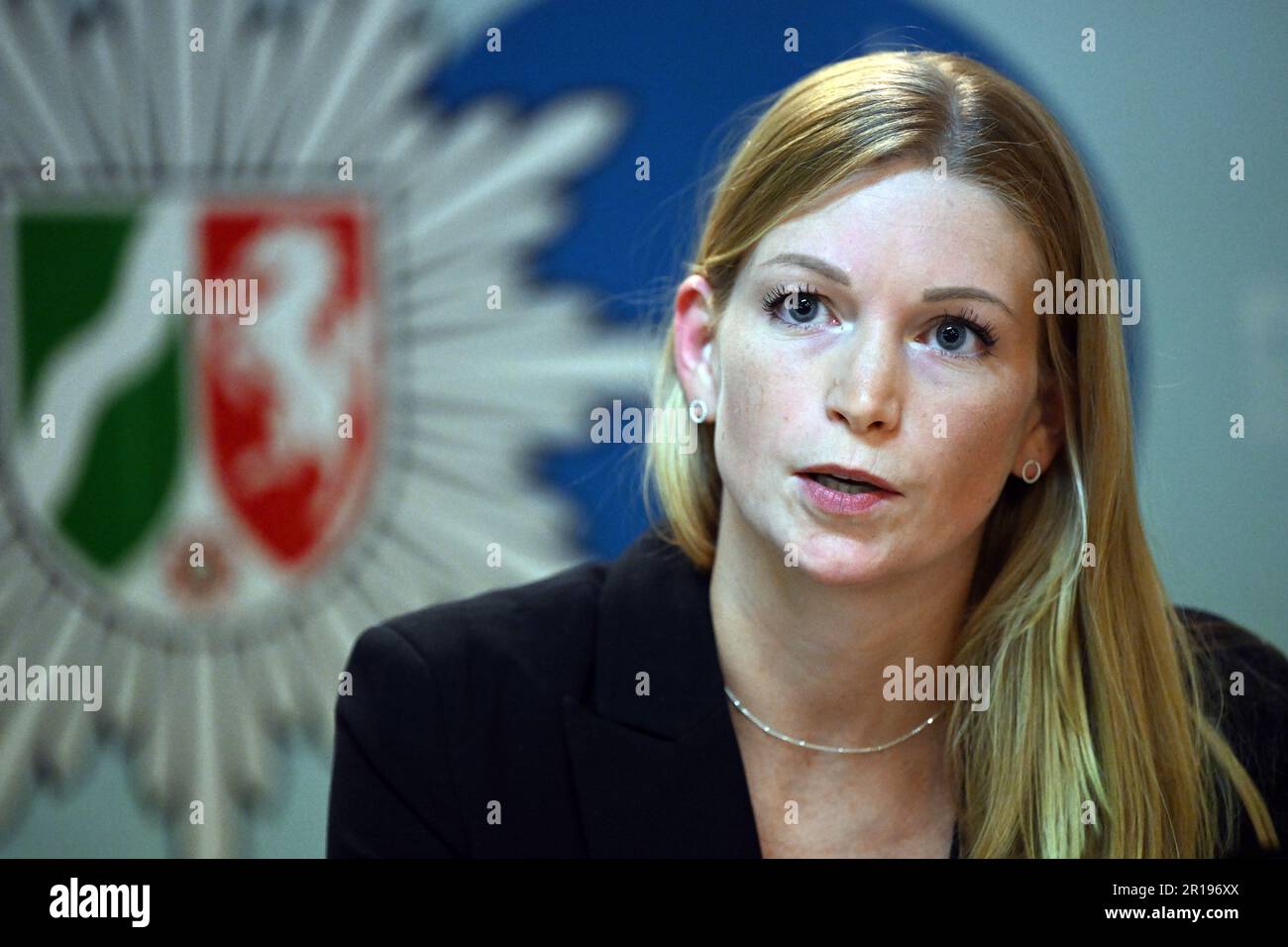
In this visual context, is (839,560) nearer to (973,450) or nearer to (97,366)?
(973,450)

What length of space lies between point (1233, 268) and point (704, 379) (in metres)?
0.73

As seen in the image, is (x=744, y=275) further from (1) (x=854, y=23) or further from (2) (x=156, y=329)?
(2) (x=156, y=329)

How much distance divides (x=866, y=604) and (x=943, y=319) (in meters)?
0.31

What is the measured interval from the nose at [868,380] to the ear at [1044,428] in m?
0.19

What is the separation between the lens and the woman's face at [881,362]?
119 centimetres

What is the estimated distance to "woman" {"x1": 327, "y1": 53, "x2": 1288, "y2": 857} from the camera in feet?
3.96

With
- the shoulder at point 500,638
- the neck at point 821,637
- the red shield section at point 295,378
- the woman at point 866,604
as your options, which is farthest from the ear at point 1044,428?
the red shield section at point 295,378

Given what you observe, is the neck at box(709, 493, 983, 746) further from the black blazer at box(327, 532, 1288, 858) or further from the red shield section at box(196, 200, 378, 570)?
the red shield section at box(196, 200, 378, 570)

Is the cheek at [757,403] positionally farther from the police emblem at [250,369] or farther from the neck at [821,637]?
the police emblem at [250,369]

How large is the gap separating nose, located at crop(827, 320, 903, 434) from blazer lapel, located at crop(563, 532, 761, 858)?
31 centimetres

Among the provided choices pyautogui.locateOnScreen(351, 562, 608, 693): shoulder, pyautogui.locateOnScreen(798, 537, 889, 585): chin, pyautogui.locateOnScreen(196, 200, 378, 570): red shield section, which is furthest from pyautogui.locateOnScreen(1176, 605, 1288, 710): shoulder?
pyautogui.locateOnScreen(196, 200, 378, 570): red shield section

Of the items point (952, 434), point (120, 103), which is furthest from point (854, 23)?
point (120, 103)

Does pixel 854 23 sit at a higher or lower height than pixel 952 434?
higher

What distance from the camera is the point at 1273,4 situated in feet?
5.09
